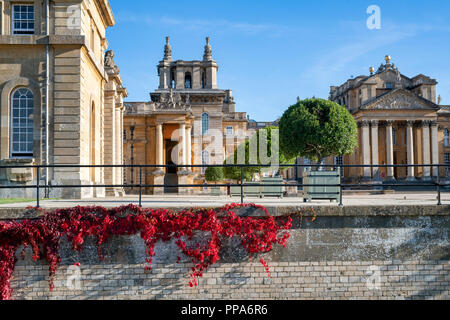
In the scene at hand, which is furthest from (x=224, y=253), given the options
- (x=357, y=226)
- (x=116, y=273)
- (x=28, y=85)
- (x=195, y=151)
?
(x=195, y=151)

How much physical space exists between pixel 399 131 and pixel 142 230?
74959 millimetres

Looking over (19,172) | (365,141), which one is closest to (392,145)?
(365,141)

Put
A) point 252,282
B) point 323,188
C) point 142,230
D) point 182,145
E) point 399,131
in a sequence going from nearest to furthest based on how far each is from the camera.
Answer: point 142,230
point 252,282
point 323,188
point 182,145
point 399,131

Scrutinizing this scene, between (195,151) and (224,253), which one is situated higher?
(195,151)

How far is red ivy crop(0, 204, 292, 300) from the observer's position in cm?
928

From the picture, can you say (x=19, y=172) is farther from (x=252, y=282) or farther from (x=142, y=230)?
(x=252, y=282)

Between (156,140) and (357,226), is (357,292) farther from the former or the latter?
(156,140)

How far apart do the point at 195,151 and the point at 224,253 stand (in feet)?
162

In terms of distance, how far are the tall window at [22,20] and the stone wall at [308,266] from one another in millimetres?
8634

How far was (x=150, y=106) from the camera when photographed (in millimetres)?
45219

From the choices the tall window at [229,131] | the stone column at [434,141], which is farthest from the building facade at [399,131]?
the tall window at [229,131]

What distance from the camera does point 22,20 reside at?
1550cm

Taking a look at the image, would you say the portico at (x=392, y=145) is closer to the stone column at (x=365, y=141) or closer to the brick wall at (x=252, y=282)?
the stone column at (x=365, y=141)

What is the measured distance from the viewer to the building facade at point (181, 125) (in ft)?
136
